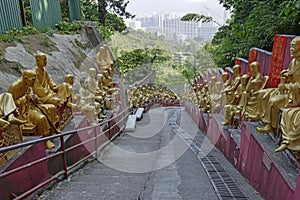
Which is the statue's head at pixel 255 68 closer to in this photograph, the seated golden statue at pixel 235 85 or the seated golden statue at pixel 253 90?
the seated golden statue at pixel 253 90

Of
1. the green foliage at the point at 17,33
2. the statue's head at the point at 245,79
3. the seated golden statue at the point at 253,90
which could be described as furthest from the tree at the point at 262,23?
the green foliage at the point at 17,33

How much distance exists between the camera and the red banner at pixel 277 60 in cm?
325

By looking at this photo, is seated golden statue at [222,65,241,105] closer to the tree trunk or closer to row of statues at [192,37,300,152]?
row of statues at [192,37,300,152]

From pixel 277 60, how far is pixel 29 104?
3221 millimetres

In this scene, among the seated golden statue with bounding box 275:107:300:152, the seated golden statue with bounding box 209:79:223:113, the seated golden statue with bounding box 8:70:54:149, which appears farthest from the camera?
the seated golden statue with bounding box 209:79:223:113

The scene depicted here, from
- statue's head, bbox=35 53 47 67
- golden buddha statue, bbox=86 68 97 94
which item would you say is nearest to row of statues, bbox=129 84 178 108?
golden buddha statue, bbox=86 68 97 94

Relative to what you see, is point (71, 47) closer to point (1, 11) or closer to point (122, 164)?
point (1, 11)

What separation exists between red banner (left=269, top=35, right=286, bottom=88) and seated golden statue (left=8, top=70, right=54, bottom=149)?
301 centimetres

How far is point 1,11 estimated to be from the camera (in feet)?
20.6

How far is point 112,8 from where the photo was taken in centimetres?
1602

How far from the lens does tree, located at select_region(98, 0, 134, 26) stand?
1451cm

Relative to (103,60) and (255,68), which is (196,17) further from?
(255,68)

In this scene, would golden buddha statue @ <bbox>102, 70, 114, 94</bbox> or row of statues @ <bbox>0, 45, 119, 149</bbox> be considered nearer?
row of statues @ <bbox>0, 45, 119, 149</bbox>

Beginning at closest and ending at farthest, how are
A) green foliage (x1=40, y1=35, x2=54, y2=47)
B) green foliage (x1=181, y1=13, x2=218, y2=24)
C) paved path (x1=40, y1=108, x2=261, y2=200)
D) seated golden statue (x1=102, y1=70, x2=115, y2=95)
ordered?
paved path (x1=40, y1=108, x2=261, y2=200) < seated golden statue (x1=102, y1=70, x2=115, y2=95) < green foliage (x1=40, y1=35, x2=54, y2=47) < green foliage (x1=181, y1=13, x2=218, y2=24)
